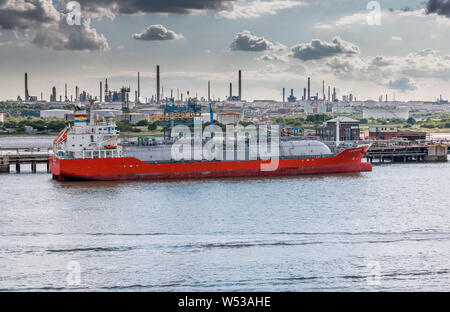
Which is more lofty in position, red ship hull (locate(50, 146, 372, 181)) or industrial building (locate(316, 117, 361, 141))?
industrial building (locate(316, 117, 361, 141))

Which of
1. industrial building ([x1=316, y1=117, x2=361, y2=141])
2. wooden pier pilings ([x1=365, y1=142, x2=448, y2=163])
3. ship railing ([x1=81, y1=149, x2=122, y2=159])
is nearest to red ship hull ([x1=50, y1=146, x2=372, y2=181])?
ship railing ([x1=81, y1=149, x2=122, y2=159])

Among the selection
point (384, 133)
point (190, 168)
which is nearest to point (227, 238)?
point (190, 168)

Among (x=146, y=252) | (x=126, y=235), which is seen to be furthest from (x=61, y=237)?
(x=146, y=252)

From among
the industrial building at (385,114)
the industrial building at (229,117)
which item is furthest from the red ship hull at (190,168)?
the industrial building at (385,114)

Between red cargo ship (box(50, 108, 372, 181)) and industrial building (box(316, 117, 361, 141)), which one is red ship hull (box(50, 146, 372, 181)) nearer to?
red cargo ship (box(50, 108, 372, 181))

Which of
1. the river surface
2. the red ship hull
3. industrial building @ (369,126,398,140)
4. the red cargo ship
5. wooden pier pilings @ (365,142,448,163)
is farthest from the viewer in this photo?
industrial building @ (369,126,398,140)

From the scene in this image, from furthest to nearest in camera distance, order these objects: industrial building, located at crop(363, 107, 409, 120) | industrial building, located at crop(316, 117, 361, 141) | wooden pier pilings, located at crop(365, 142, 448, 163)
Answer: industrial building, located at crop(363, 107, 409, 120), industrial building, located at crop(316, 117, 361, 141), wooden pier pilings, located at crop(365, 142, 448, 163)

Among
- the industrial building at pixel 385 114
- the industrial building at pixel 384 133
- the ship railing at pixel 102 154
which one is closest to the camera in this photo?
the ship railing at pixel 102 154

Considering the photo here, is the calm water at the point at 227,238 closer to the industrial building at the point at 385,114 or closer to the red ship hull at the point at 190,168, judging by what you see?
the red ship hull at the point at 190,168
